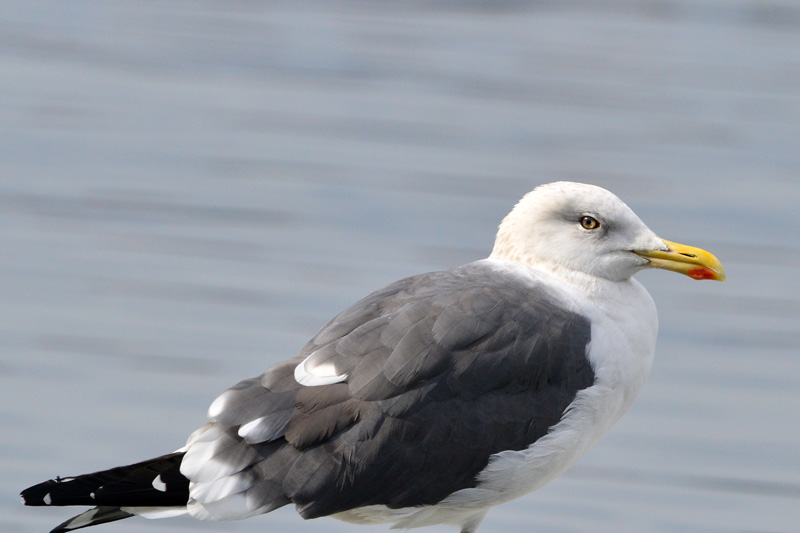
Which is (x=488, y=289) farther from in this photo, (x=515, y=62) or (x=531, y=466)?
(x=515, y=62)

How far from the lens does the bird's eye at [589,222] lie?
5.08 metres

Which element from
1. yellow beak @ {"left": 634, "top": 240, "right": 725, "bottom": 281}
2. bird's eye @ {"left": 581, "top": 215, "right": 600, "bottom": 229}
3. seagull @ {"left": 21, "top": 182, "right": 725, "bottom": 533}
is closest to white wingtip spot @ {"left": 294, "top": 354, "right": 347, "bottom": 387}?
seagull @ {"left": 21, "top": 182, "right": 725, "bottom": 533}

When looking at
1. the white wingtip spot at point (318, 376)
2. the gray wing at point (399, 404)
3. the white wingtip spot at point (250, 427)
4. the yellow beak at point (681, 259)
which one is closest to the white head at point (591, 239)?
the yellow beak at point (681, 259)

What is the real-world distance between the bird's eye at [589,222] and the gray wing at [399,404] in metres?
0.34

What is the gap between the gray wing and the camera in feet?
15.0

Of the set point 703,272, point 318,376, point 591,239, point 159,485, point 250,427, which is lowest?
point 159,485

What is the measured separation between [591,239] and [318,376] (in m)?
1.11

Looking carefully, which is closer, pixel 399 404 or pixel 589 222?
pixel 399 404

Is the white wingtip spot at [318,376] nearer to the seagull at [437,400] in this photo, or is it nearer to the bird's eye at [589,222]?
the seagull at [437,400]

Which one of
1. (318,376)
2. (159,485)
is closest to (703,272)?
(318,376)

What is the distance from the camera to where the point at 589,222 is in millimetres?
5090

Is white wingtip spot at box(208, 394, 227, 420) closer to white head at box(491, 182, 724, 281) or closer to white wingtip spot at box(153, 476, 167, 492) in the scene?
white wingtip spot at box(153, 476, 167, 492)

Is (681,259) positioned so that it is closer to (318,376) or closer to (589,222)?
(589,222)

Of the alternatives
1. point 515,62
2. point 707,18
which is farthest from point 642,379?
point 707,18
